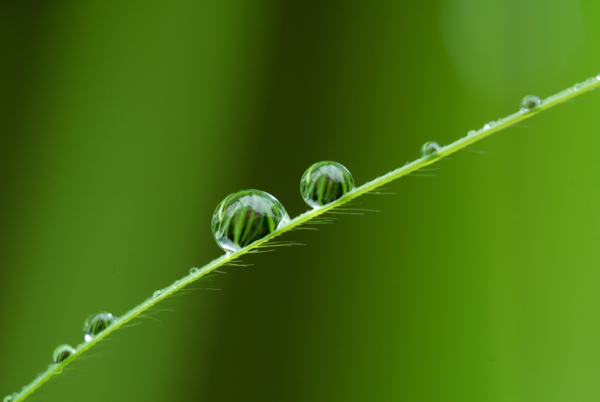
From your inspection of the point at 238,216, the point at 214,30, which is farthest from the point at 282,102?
the point at 238,216

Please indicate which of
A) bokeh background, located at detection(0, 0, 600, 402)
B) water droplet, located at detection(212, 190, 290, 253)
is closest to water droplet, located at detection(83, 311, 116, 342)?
water droplet, located at detection(212, 190, 290, 253)

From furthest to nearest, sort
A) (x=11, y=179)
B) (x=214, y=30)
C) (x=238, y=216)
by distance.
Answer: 1. (x=214, y=30)
2. (x=11, y=179)
3. (x=238, y=216)

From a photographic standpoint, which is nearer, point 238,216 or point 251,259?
point 238,216

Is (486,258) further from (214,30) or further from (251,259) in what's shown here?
(214,30)

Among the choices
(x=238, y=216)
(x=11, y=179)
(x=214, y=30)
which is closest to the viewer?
(x=238, y=216)

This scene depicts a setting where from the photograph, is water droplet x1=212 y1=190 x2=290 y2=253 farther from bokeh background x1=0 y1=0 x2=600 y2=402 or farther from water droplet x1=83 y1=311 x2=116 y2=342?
bokeh background x1=0 y1=0 x2=600 y2=402

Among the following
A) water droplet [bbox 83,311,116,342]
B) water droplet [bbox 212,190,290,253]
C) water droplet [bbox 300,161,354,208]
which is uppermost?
water droplet [bbox 300,161,354,208]

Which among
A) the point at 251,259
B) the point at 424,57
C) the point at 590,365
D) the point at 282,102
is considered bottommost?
the point at 590,365
